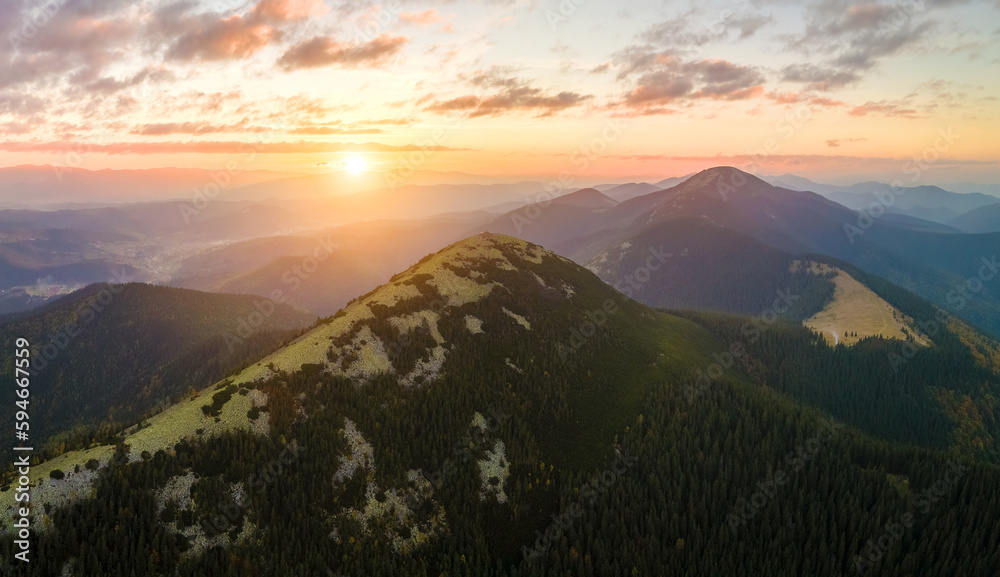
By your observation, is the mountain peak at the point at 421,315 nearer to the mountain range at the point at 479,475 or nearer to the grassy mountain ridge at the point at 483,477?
the grassy mountain ridge at the point at 483,477

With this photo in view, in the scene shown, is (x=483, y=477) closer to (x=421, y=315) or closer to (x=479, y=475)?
(x=479, y=475)

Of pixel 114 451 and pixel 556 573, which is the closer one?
pixel 114 451

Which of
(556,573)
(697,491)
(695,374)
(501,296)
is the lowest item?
(556,573)

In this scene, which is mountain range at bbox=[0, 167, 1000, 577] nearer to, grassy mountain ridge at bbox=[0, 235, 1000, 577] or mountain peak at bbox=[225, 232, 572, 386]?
grassy mountain ridge at bbox=[0, 235, 1000, 577]

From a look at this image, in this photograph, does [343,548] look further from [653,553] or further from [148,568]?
[653,553]

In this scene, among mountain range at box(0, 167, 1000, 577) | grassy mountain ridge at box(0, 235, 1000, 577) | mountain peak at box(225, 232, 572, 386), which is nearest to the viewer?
mountain range at box(0, 167, 1000, 577)

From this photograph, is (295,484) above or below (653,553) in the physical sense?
above

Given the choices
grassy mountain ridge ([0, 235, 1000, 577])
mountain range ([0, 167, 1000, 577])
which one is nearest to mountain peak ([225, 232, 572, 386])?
grassy mountain ridge ([0, 235, 1000, 577])

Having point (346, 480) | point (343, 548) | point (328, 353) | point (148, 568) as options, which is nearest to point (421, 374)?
point (328, 353)

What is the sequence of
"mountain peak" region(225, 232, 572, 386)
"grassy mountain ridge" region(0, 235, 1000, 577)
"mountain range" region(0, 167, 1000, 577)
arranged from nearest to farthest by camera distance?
"mountain range" region(0, 167, 1000, 577) < "grassy mountain ridge" region(0, 235, 1000, 577) < "mountain peak" region(225, 232, 572, 386)

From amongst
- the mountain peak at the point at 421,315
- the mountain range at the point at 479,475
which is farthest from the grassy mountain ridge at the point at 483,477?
the mountain peak at the point at 421,315

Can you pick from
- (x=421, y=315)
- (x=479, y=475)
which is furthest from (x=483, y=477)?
(x=421, y=315)
